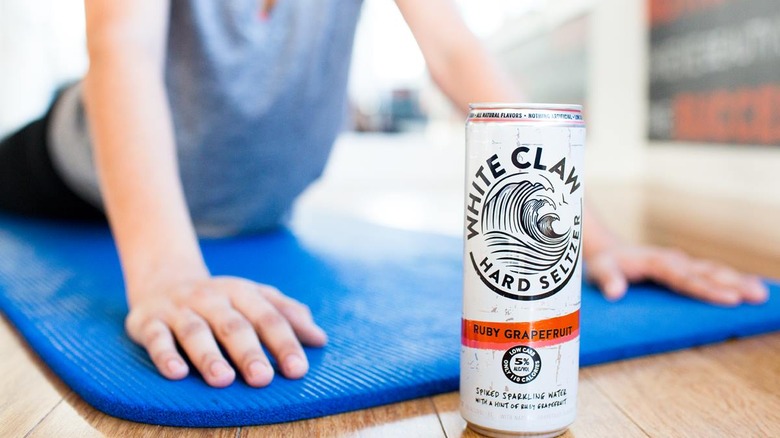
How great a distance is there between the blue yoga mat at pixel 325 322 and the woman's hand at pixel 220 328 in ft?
0.05

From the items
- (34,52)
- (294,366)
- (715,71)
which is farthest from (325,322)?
(34,52)

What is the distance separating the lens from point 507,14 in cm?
450

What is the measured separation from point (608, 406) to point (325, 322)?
36 centimetres

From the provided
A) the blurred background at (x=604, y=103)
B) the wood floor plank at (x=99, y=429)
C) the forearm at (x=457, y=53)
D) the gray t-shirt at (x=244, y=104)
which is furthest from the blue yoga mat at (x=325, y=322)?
the blurred background at (x=604, y=103)

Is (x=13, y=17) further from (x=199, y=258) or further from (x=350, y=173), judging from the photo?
(x=199, y=258)

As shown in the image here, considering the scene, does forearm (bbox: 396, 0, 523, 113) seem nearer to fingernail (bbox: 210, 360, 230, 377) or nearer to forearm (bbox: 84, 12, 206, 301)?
forearm (bbox: 84, 12, 206, 301)

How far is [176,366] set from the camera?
0.71 meters

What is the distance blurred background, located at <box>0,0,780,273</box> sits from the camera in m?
2.68

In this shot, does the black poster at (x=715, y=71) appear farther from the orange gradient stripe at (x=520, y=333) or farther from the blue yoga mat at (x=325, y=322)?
the orange gradient stripe at (x=520, y=333)

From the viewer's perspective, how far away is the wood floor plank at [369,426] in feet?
2.12

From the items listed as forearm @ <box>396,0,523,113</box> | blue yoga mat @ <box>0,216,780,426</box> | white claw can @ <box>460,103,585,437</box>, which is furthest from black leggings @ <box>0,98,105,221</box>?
white claw can @ <box>460,103,585,437</box>

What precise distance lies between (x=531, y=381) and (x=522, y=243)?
11cm

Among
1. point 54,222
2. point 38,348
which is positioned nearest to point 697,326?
point 38,348

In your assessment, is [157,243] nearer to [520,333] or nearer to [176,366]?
[176,366]
